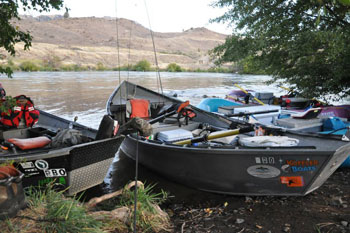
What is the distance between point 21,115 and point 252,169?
4.01 m

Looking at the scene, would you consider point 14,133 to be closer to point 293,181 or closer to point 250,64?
point 293,181

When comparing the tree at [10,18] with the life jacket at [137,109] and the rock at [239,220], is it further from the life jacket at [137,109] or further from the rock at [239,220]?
the life jacket at [137,109]

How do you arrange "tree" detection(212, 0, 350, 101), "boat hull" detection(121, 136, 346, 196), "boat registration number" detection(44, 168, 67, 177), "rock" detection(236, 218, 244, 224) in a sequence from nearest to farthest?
"rock" detection(236, 218, 244, 224), "boat hull" detection(121, 136, 346, 196), "boat registration number" detection(44, 168, 67, 177), "tree" detection(212, 0, 350, 101)

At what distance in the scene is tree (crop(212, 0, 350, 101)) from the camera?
691 cm

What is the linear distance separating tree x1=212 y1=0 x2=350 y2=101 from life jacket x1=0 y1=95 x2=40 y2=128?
17.7 feet

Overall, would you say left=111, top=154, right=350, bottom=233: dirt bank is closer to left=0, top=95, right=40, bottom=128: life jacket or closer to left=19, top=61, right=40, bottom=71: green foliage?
left=0, top=95, right=40, bottom=128: life jacket

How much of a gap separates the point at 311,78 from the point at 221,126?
3.45 meters

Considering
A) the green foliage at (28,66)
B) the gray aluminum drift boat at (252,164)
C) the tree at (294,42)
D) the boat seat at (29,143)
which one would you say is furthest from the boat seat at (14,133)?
the green foliage at (28,66)

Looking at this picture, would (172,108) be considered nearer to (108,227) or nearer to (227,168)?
(227,168)

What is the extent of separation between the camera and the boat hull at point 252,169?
12.9 feet

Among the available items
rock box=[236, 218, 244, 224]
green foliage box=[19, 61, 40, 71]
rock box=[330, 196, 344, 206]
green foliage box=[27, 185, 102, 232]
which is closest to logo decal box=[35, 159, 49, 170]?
green foliage box=[27, 185, 102, 232]

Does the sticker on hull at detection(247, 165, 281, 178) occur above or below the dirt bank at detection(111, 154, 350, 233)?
above

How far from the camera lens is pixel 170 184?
17.3 ft

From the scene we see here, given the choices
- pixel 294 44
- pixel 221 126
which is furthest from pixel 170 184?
pixel 294 44
